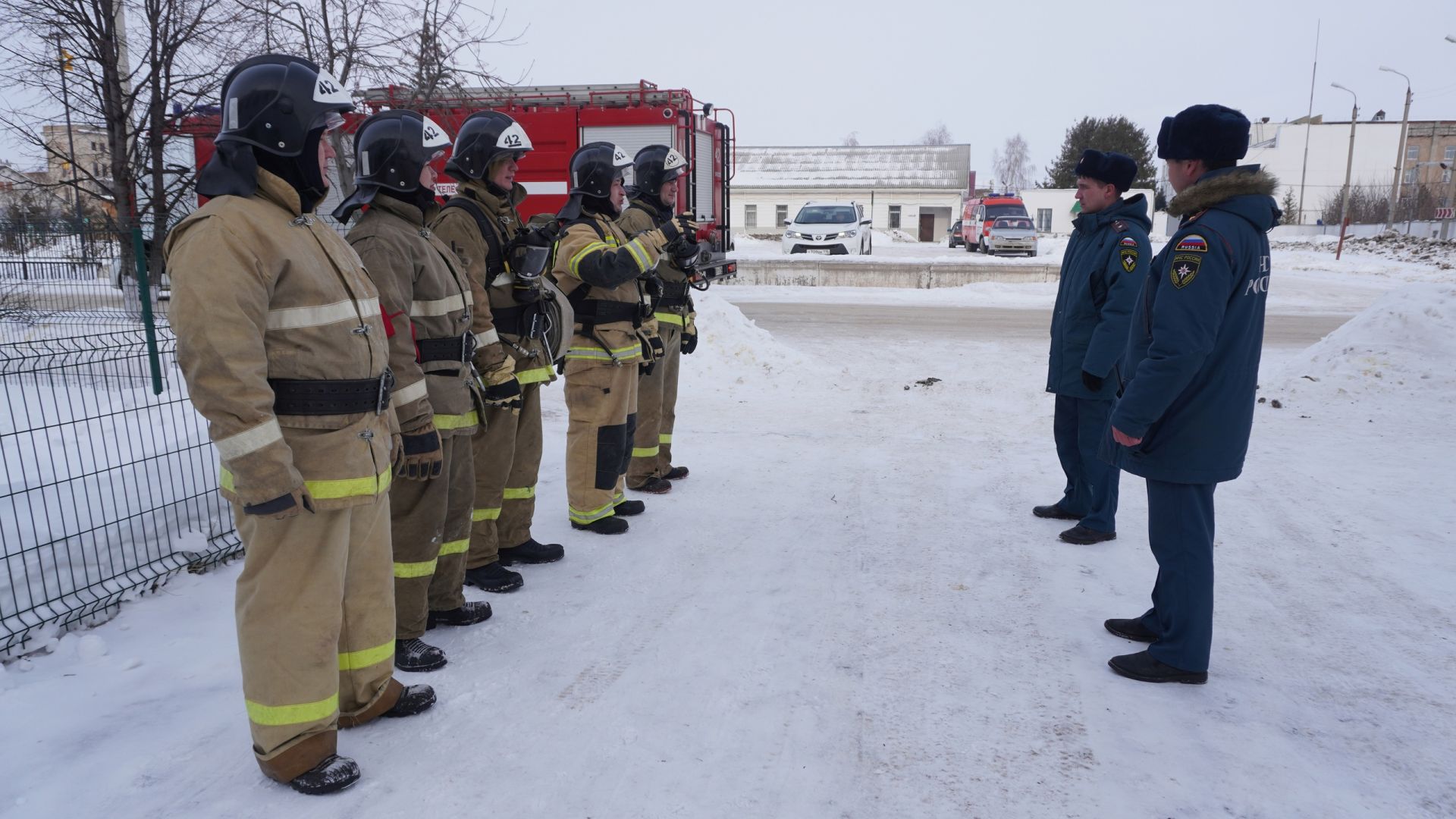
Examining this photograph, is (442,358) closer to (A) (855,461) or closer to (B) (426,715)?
(B) (426,715)

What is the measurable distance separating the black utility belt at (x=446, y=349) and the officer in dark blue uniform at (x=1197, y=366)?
2.69 metres

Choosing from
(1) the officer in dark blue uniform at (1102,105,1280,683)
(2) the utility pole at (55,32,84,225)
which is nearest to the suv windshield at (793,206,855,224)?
(2) the utility pole at (55,32,84,225)

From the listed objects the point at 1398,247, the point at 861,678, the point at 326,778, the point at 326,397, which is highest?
the point at 326,397

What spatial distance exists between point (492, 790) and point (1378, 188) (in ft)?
216

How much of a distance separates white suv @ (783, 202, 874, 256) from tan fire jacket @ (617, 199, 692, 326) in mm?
19991

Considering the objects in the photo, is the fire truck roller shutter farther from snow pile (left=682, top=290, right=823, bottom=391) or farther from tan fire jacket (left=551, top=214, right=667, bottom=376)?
tan fire jacket (left=551, top=214, right=667, bottom=376)

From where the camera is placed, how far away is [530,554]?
4.78 metres

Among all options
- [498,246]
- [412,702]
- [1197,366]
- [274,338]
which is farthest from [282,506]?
[1197,366]

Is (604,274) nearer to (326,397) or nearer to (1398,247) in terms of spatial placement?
(326,397)

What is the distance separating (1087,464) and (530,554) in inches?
128

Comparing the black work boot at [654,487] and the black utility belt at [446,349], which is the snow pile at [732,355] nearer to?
the black work boot at [654,487]

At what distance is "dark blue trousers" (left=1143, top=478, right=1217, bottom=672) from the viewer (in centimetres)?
346

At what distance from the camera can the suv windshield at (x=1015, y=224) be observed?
95.5ft

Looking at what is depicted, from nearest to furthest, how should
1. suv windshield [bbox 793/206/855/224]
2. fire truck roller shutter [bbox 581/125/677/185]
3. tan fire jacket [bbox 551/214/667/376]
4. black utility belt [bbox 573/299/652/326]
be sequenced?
tan fire jacket [bbox 551/214/667/376]
black utility belt [bbox 573/299/652/326]
fire truck roller shutter [bbox 581/125/677/185]
suv windshield [bbox 793/206/855/224]
